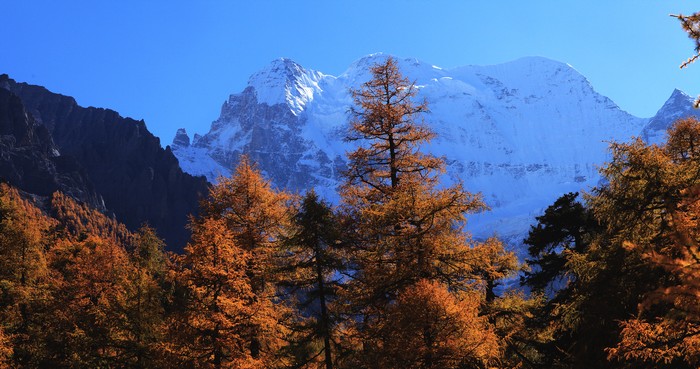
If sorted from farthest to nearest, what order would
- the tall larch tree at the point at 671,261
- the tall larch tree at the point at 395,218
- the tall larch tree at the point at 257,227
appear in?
the tall larch tree at the point at 257,227 < the tall larch tree at the point at 395,218 < the tall larch tree at the point at 671,261

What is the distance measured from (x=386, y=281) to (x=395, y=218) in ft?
5.64

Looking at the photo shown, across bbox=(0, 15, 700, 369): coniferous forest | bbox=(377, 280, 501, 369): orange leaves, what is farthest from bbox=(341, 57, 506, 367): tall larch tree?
bbox=(377, 280, 501, 369): orange leaves

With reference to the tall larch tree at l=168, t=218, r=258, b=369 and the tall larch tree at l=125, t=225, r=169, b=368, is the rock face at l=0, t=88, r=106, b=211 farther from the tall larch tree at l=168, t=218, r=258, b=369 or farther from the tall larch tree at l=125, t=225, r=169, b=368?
the tall larch tree at l=168, t=218, r=258, b=369

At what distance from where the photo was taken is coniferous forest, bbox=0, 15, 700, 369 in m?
11.8

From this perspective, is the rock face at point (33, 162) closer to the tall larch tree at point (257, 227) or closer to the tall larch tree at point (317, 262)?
the tall larch tree at point (257, 227)

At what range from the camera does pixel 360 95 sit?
18594 millimetres

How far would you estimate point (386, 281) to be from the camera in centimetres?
1416

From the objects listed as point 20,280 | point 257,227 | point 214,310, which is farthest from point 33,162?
point 214,310

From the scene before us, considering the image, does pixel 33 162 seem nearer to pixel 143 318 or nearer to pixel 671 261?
pixel 143 318

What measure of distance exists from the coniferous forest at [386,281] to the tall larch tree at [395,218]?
0.06m

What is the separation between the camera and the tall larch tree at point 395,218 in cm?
1401

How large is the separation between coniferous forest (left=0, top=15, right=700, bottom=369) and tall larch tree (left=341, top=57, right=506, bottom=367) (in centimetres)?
6

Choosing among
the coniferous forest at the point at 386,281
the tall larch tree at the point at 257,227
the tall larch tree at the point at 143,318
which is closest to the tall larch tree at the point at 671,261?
the coniferous forest at the point at 386,281

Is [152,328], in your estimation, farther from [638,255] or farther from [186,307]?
[638,255]
